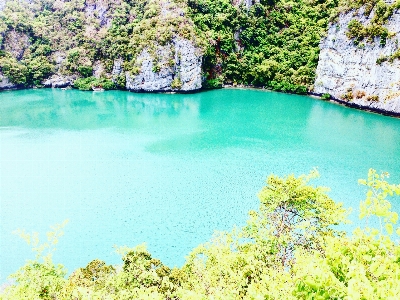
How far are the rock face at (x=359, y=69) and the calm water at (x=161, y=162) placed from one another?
2228 mm

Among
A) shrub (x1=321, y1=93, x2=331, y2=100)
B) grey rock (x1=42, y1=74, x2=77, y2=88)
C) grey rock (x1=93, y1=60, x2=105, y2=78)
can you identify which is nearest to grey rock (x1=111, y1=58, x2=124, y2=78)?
grey rock (x1=93, y1=60, x2=105, y2=78)

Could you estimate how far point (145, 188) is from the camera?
2236cm

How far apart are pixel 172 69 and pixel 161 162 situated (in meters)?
25.8

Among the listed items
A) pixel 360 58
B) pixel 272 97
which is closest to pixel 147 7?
pixel 272 97

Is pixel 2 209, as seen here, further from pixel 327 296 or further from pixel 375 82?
pixel 375 82

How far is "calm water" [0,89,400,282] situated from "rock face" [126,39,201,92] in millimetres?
5167

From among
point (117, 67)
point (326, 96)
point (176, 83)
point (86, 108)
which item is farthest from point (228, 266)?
point (117, 67)

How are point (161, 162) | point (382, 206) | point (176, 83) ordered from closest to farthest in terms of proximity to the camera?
point (382, 206) < point (161, 162) < point (176, 83)

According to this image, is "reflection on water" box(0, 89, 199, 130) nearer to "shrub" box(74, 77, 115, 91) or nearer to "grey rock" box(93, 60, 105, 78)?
"shrub" box(74, 77, 115, 91)

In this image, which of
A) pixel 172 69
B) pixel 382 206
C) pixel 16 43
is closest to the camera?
pixel 382 206

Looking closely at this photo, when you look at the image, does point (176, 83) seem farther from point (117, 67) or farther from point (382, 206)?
point (382, 206)

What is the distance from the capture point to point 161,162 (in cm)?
2652

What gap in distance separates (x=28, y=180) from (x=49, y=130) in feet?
40.8

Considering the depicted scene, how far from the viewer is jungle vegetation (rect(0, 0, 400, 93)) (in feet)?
163
